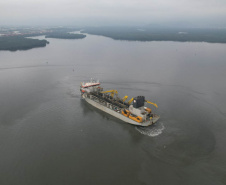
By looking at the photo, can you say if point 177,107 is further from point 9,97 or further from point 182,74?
point 9,97

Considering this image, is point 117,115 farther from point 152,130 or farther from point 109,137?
point 152,130

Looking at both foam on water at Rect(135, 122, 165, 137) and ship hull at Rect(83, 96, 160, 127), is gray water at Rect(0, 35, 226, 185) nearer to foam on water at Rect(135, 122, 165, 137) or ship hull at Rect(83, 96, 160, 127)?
foam on water at Rect(135, 122, 165, 137)

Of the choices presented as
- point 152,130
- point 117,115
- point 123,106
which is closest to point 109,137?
point 117,115

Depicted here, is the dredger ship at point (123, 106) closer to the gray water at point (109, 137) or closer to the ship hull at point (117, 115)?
the ship hull at point (117, 115)

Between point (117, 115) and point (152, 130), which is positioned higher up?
point (117, 115)

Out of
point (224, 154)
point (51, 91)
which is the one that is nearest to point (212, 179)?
point (224, 154)

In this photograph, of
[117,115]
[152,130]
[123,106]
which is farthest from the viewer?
[123,106]

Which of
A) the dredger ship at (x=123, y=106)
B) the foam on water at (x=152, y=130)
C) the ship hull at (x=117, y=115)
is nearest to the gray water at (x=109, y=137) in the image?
the foam on water at (x=152, y=130)
